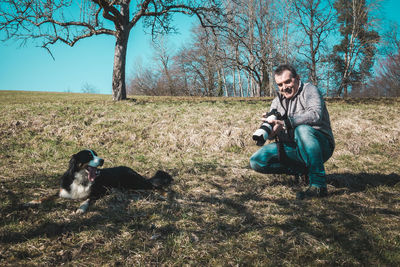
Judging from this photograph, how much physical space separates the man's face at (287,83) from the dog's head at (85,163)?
282cm

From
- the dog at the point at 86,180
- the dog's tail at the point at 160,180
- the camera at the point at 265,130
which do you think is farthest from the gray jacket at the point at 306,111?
the dog at the point at 86,180

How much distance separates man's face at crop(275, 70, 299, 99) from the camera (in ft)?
10.8

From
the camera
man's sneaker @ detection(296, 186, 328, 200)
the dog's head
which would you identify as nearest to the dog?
the dog's head

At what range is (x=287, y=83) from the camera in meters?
3.32

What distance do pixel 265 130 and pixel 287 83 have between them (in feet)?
2.64

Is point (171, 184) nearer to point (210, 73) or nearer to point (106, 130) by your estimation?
point (106, 130)

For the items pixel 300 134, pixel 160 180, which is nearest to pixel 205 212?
pixel 160 180

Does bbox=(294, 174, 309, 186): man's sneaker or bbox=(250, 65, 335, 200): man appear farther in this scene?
bbox=(294, 174, 309, 186): man's sneaker

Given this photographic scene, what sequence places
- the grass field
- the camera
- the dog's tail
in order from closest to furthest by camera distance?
the grass field
the camera
the dog's tail

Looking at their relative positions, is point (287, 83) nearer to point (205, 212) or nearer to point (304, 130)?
point (304, 130)

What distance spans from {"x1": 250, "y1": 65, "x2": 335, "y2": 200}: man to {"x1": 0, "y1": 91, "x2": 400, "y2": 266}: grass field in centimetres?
33

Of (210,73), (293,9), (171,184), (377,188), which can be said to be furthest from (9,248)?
(210,73)

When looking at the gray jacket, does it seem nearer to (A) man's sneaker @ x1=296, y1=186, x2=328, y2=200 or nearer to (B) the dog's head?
(A) man's sneaker @ x1=296, y1=186, x2=328, y2=200

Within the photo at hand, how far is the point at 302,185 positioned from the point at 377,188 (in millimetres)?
1055
